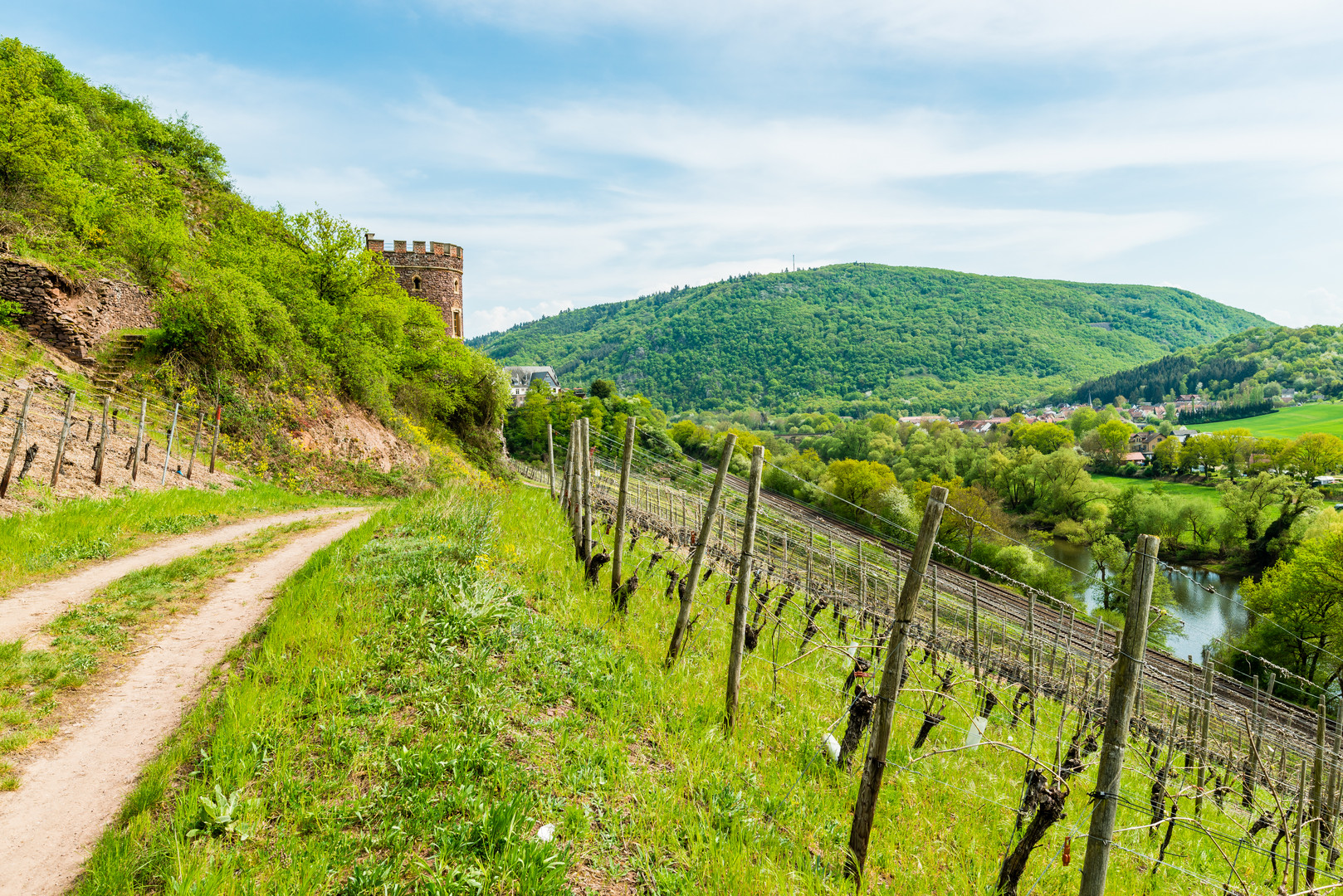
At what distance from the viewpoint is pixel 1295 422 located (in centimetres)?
9062

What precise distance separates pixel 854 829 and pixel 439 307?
1537 inches

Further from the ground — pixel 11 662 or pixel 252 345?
pixel 252 345

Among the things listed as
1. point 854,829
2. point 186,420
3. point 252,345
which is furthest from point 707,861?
point 252,345

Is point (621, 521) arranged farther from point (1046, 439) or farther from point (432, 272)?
point (1046, 439)

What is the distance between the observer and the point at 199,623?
6.61 metres

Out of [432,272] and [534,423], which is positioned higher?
[432,272]

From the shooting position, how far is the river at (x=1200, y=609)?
122ft

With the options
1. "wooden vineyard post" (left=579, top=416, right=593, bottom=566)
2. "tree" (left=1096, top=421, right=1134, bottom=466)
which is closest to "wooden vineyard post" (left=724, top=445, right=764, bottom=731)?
"wooden vineyard post" (left=579, top=416, right=593, bottom=566)

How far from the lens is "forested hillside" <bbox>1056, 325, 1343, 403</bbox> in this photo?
114 metres

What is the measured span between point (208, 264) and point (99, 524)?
15965 millimetres

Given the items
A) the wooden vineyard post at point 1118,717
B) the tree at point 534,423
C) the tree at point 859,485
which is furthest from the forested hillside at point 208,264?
the tree at point 859,485

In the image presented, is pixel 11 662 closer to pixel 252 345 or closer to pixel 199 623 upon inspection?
pixel 199 623

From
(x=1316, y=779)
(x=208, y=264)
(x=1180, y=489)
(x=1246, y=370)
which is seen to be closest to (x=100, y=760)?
(x=1316, y=779)

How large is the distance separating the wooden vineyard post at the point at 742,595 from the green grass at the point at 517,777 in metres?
0.15
